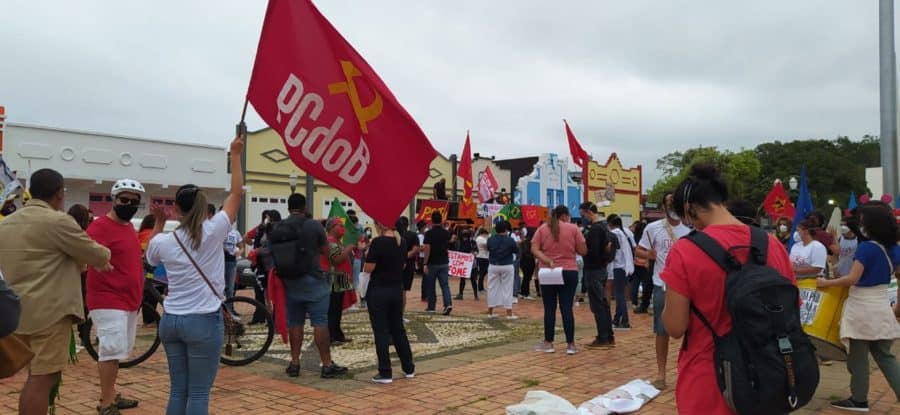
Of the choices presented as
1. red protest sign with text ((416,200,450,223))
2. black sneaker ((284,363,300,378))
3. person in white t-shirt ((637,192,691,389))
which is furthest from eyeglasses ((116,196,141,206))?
red protest sign with text ((416,200,450,223))

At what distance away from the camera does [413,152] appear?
5.40 meters

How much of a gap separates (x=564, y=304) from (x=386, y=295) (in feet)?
8.37

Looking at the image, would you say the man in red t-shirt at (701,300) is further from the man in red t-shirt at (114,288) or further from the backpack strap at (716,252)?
the man in red t-shirt at (114,288)

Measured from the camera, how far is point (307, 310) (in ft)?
21.5

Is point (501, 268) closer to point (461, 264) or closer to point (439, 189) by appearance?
point (461, 264)

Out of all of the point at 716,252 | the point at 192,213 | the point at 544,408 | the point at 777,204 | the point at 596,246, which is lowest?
the point at 544,408

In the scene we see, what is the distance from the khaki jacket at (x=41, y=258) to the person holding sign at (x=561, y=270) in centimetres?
509

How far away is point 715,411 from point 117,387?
18.0 ft

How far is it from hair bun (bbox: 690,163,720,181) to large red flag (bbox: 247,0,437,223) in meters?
2.62

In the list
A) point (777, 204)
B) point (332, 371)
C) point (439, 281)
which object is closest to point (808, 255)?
point (332, 371)

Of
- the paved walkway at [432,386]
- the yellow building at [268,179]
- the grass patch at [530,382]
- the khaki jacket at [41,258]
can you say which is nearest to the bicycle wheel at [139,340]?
the paved walkway at [432,386]

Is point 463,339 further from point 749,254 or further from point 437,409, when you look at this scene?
point 749,254

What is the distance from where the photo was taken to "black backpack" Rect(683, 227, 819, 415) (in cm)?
250

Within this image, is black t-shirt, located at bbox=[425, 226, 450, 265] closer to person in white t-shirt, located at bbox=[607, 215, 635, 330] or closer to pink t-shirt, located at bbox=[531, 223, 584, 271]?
person in white t-shirt, located at bbox=[607, 215, 635, 330]
